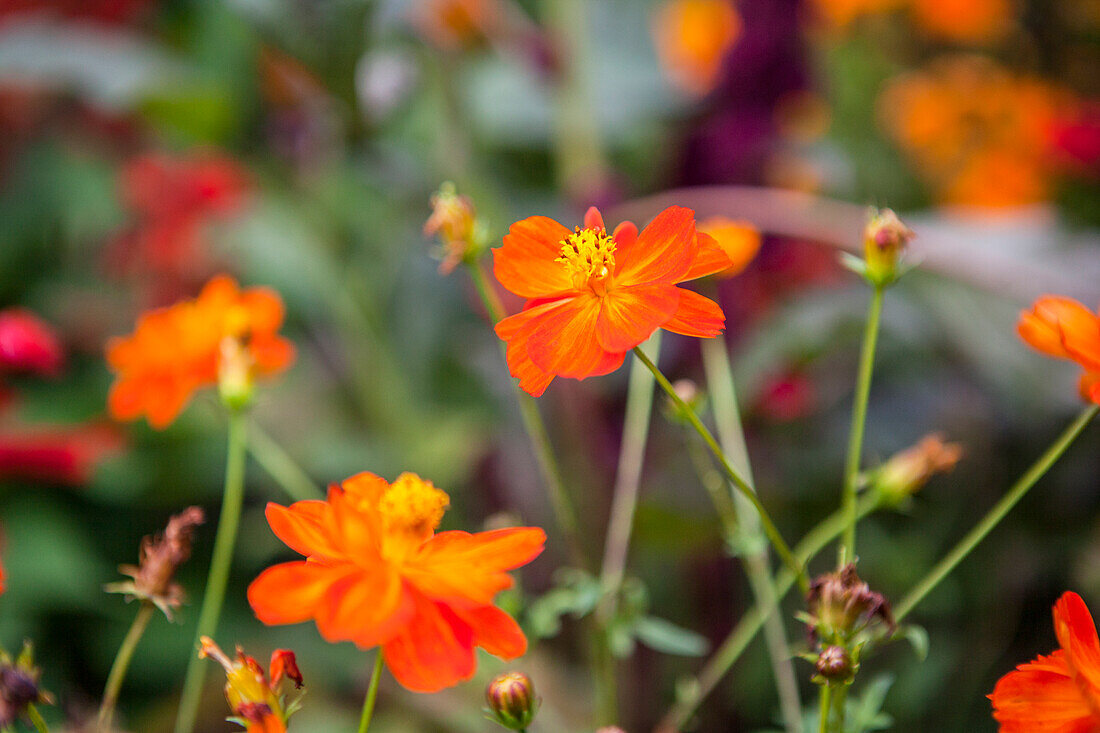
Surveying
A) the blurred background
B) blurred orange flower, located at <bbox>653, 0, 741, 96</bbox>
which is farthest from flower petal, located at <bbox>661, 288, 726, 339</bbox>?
blurred orange flower, located at <bbox>653, 0, 741, 96</bbox>

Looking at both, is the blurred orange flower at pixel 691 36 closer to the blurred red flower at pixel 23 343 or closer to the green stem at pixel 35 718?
the blurred red flower at pixel 23 343

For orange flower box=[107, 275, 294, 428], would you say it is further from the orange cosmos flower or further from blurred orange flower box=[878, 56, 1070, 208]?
blurred orange flower box=[878, 56, 1070, 208]

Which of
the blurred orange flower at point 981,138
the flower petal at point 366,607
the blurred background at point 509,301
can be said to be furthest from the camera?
the blurred orange flower at point 981,138

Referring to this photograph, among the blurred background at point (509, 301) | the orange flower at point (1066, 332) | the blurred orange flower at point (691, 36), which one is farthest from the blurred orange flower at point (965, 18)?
the orange flower at point (1066, 332)

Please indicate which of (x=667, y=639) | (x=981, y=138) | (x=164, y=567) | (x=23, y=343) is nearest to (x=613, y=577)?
(x=667, y=639)

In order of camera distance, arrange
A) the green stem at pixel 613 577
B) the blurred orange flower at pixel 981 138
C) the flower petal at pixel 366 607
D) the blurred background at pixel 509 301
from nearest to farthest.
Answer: the flower petal at pixel 366 607 < the green stem at pixel 613 577 < the blurred background at pixel 509 301 < the blurred orange flower at pixel 981 138

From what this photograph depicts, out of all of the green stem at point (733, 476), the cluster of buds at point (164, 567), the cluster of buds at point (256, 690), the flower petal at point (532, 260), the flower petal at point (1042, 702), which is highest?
the flower petal at point (532, 260)
